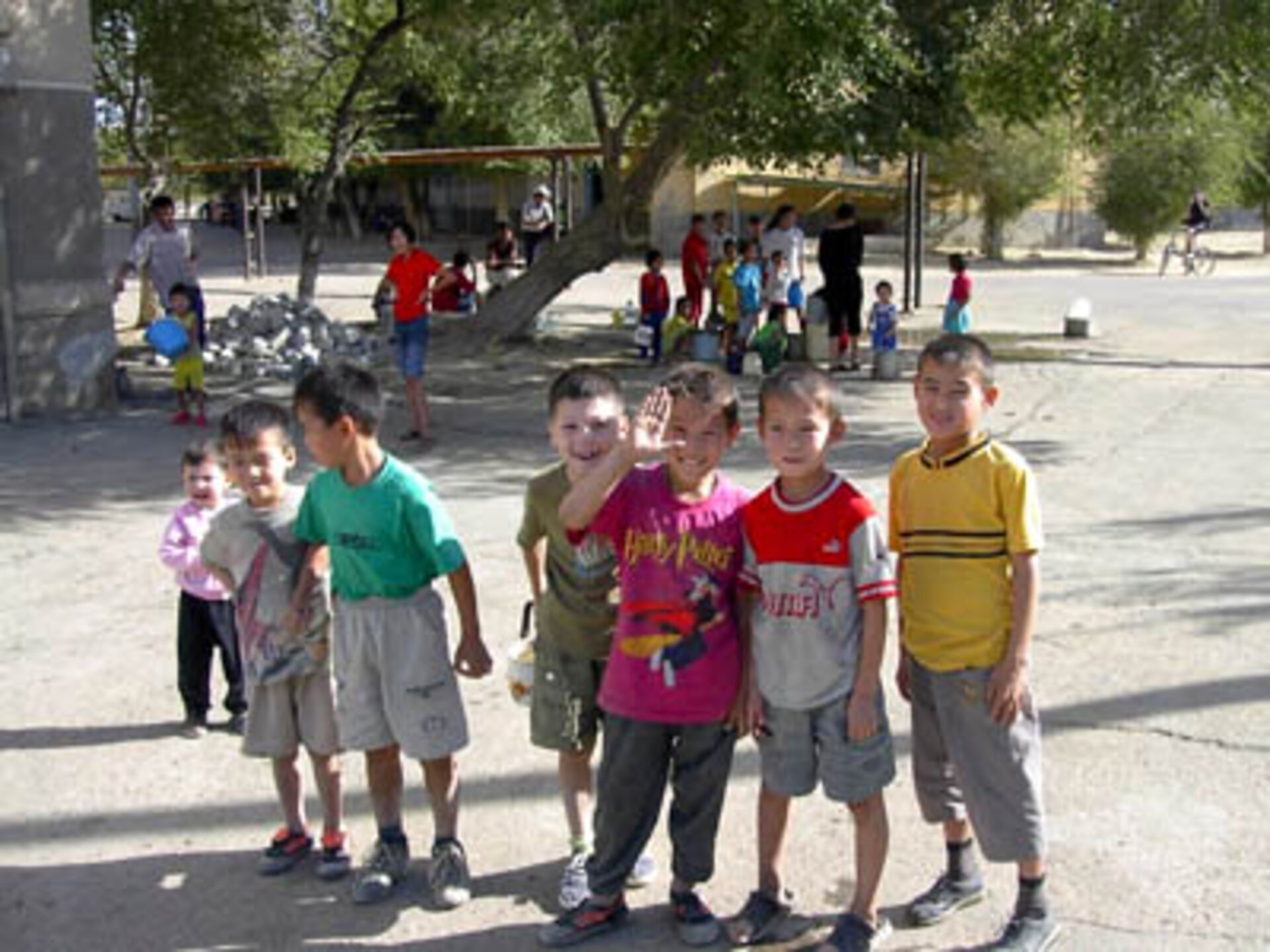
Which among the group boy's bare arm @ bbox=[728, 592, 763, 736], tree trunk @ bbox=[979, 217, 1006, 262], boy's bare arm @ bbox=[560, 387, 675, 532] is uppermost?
tree trunk @ bbox=[979, 217, 1006, 262]

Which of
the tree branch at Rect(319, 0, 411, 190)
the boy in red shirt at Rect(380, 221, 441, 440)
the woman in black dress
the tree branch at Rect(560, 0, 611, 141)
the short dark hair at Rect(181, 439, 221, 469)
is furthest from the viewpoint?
the tree branch at Rect(319, 0, 411, 190)

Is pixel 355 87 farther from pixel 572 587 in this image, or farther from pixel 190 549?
pixel 572 587

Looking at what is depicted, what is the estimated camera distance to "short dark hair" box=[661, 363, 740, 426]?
10.2 ft

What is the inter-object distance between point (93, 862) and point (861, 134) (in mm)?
9458

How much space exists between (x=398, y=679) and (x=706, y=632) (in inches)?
33.0

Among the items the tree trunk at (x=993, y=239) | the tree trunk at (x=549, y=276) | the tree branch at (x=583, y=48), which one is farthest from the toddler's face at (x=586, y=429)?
the tree trunk at (x=993, y=239)

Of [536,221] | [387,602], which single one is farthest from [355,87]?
[387,602]

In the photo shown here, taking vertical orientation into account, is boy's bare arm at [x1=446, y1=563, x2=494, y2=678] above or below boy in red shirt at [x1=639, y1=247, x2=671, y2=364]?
below

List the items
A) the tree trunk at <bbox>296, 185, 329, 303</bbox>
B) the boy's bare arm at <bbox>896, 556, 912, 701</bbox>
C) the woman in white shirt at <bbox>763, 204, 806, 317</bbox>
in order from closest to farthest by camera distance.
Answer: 1. the boy's bare arm at <bbox>896, 556, 912, 701</bbox>
2. the woman in white shirt at <bbox>763, 204, 806, 317</bbox>
3. the tree trunk at <bbox>296, 185, 329, 303</bbox>

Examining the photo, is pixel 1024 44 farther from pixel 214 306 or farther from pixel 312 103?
pixel 214 306

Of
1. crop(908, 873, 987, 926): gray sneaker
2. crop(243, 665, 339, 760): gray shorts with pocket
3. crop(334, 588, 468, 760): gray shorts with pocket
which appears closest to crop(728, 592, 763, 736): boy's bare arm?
crop(908, 873, 987, 926): gray sneaker

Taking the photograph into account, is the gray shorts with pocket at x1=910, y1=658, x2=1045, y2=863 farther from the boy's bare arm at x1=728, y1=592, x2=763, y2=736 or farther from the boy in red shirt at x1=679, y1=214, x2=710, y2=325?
the boy in red shirt at x1=679, y1=214, x2=710, y2=325

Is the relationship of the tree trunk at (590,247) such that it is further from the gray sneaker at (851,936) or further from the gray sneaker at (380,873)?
the gray sneaker at (851,936)

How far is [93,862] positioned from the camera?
3.78m
